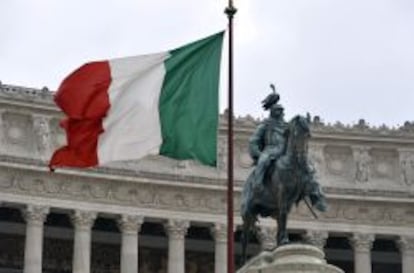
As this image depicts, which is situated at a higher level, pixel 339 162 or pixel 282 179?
pixel 339 162

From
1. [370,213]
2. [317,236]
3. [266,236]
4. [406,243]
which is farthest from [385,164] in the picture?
[266,236]

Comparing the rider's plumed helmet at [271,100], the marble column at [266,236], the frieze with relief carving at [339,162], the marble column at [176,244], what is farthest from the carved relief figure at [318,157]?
the rider's plumed helmet at [271,100]

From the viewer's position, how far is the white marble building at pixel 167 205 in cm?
6259

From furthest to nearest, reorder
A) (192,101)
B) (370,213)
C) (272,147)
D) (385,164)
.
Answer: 1. (385,164)
2. (370,213)
3. (272,147)
4. (192,101)

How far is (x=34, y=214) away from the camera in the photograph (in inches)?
2424

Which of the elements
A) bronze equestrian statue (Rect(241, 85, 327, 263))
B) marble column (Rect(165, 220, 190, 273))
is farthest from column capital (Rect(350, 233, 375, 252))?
bronze equestrian statue (Rect(241, 85, 327, 263))

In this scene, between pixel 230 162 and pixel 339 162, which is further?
pixel 339 162

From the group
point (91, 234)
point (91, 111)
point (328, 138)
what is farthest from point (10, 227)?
point (91, 111)

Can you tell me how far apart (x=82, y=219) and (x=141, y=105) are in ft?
109

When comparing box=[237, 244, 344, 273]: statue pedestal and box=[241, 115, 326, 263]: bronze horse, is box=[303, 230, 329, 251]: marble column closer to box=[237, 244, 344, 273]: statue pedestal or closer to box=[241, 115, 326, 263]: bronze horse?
box=[241, 115, 326, 263]: bronze horse

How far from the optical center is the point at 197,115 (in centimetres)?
2909

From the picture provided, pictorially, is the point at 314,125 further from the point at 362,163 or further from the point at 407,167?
the point at 407,167

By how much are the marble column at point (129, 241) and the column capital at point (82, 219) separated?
179 cm

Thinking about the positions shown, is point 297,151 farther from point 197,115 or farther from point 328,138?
point 328,138
